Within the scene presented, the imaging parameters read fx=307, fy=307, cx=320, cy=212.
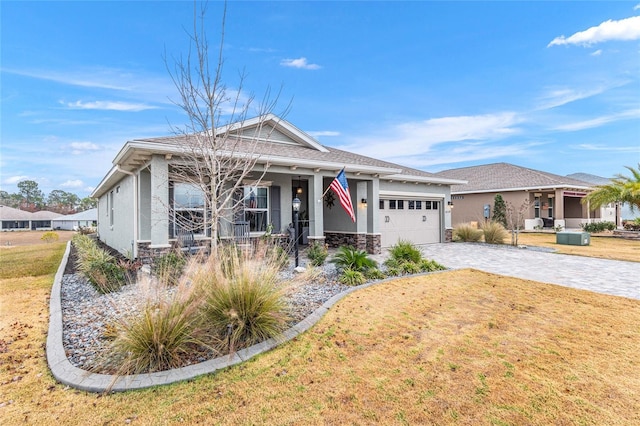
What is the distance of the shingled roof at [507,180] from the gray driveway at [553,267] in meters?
12.6

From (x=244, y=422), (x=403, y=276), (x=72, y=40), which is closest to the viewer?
(x=244, y=422)

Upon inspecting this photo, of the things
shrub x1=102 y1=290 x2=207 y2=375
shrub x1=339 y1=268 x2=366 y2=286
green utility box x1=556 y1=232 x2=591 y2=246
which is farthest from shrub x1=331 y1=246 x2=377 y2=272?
green utility box x1=556 y1=232 x2=591 y2=246

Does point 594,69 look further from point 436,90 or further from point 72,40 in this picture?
point 72,40

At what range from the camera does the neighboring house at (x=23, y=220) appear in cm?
4925

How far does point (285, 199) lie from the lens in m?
13.5

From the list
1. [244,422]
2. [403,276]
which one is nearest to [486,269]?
[403,276]

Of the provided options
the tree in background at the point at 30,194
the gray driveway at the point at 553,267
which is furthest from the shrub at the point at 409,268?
the tree in background at the point at 30,194

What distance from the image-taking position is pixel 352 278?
24.1ft

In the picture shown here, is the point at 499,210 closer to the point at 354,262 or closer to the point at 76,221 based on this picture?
the point at 354,262

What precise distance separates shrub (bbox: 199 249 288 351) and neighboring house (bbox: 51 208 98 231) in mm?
53122

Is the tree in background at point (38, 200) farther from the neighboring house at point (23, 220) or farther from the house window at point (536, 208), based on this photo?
the house window at point (536, 208)

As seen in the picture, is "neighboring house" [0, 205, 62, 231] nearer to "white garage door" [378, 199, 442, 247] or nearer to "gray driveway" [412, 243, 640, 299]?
"white garage door" [378, 199, 442, 247]

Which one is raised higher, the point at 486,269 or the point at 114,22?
the point at 114,22

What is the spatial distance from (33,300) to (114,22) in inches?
364
